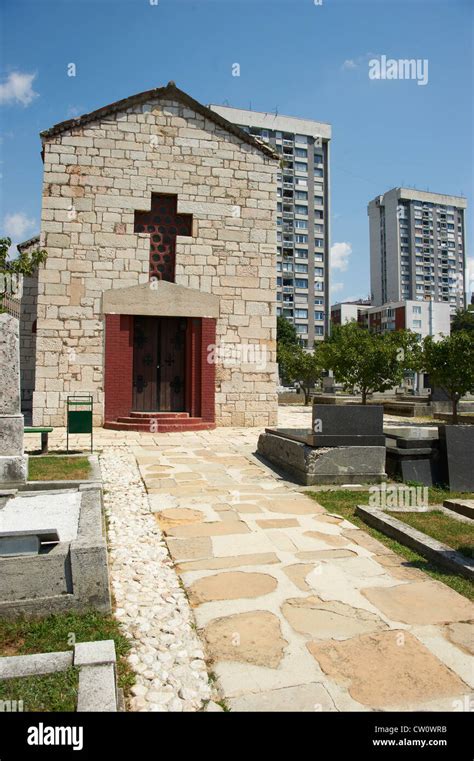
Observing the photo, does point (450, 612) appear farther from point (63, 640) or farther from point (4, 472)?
point (4, 472)

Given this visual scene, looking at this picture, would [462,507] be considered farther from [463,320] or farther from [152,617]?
[463,320]

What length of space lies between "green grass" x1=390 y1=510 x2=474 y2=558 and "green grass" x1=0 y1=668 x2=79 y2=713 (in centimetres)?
303

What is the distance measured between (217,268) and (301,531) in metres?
9.45

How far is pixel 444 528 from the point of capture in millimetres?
4625

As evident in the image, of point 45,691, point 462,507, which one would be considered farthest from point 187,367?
point 45,691

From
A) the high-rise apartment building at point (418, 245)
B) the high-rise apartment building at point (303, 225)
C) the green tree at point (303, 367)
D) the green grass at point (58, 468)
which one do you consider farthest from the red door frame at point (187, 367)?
the high-rise apartment building at point (418, 245)

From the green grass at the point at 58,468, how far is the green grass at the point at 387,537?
118 inches

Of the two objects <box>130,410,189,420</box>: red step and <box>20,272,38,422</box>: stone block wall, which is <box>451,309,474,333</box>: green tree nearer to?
<box>20,272,38,422</box>: stone block wall

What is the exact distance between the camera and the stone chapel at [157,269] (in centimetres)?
1209

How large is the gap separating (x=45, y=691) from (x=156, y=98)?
45.2ft

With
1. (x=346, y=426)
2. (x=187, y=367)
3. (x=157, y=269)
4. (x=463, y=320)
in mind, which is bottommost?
(x=346, y=426)

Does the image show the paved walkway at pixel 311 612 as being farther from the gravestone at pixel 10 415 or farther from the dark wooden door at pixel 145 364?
the dark wooden door at pixel 145 364

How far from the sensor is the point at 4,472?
5.32 metres
